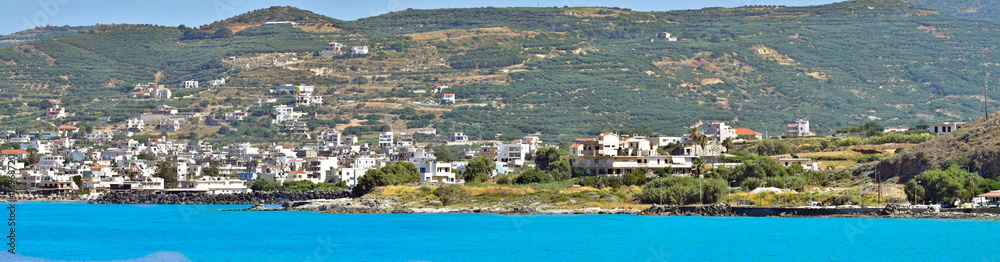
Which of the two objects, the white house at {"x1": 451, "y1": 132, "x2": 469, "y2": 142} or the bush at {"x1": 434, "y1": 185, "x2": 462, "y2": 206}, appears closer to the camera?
the bush at {"x1": 434, "y1": 185, "x2": 462, "y2": 206}

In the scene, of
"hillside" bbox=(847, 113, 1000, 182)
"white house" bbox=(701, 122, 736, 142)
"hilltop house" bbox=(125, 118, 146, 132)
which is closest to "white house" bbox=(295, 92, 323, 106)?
"hilltop house" bbox=(125, 118, 146, 132)

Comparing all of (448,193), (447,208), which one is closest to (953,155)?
(447,208)

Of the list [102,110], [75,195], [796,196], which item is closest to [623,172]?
[796,196]

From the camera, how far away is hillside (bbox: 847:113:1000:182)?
7209cm

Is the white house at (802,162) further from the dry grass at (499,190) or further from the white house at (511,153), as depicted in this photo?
the white house at (511,153)

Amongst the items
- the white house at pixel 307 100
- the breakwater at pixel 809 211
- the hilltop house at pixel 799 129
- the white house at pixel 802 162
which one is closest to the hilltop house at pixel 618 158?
the white house at pixel 802 162

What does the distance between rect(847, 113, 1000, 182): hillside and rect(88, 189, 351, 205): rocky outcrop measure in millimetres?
44233

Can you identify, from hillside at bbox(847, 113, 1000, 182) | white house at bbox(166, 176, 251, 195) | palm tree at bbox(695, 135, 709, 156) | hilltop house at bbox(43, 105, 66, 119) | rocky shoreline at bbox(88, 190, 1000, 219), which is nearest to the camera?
rocky shoreline at bbox(88, 190, 1000, 219)

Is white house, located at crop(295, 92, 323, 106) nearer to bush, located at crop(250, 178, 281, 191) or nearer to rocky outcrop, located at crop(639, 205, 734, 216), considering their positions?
bush, located at crop(250, 178, 281, 191)

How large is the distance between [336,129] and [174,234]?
108 metres

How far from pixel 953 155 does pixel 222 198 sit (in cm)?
6098

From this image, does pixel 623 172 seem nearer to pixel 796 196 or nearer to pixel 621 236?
pixel 796 196

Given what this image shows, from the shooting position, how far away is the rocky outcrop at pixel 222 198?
103m

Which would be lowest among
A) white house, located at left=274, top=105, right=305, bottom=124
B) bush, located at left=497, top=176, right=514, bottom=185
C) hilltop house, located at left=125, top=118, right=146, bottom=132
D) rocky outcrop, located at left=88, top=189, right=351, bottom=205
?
rocky outcrop, located at left=88, top=189, right=351, bottom=205
